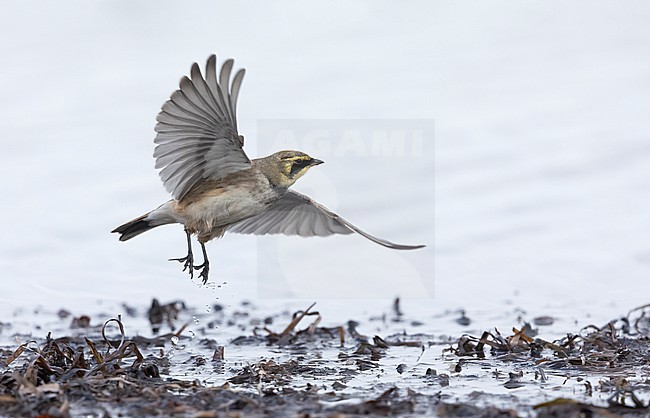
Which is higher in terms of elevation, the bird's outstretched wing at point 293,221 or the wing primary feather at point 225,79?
the wing primary feather at point 225,79

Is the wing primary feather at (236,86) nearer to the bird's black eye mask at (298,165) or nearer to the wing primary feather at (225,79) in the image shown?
the wing primary feather at (225,79)

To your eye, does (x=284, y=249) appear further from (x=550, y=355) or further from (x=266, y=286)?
(x=550, y=355)

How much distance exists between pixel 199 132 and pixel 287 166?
83 centimetres

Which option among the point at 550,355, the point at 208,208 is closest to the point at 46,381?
the point at 208,208

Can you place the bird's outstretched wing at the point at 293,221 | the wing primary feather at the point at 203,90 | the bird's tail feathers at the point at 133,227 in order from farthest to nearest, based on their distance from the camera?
the bird's outstretched wing at the point at 293,221 < the bird's tail feathers at the point at 133,227 < the wing primary feather at the point at 203,90

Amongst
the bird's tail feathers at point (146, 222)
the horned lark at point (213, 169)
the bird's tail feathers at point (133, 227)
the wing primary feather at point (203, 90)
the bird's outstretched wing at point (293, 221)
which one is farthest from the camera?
the bird's outstretched wing at point (293, 221)

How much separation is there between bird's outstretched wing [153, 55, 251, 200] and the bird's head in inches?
9.5

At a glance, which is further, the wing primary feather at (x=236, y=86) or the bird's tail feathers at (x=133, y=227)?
the bird's tail feathers at (x=133, y=227)

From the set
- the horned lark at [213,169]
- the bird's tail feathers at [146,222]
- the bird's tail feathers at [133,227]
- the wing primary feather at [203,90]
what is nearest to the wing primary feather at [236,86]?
the horned lark at [213,169]

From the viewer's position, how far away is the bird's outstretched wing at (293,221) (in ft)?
29.7

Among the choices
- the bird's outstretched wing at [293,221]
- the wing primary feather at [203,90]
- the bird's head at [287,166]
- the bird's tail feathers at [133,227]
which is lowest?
the bird's tail feathers at [133,227]

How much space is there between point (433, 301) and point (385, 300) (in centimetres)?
54

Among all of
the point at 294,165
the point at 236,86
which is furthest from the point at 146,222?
the point at 236,86

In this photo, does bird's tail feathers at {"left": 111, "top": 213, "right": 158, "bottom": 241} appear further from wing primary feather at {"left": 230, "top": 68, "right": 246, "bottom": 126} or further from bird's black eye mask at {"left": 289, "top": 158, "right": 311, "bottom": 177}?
wing primary feather at {"left": 230, "top": 68, "right": 246, "bottom": 126}
